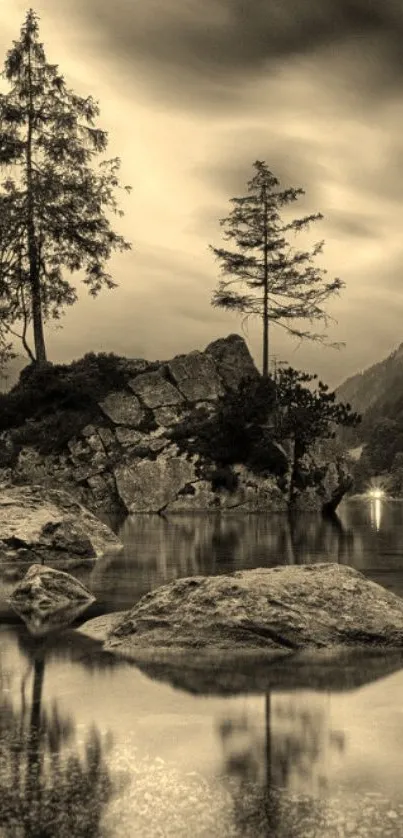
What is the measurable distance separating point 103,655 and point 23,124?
3507 cm

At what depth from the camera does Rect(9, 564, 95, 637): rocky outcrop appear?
30.0 ft

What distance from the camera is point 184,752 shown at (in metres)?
4.62

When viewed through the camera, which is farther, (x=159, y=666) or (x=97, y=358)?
(x=97, y=358)

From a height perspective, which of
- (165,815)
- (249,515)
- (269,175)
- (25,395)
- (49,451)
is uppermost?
(269,175)

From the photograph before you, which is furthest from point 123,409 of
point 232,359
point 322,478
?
point 322,478

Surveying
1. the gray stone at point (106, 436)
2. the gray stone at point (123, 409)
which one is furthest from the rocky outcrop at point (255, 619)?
the gray stone at point (123, 409)

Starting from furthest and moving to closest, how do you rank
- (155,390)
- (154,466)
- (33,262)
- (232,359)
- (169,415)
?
(232,359) → (33,262) → (155,390) → (169,415) → (154,466)

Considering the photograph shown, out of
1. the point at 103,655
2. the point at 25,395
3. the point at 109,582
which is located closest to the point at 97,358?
the point at 25,395

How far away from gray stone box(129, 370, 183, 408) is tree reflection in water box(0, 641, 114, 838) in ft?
98.1

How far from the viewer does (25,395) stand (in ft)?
122

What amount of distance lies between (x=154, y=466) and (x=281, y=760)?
28.1m

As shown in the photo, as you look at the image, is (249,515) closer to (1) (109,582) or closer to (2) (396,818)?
(1) (109,582)

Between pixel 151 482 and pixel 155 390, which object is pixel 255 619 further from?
pixel 155 390

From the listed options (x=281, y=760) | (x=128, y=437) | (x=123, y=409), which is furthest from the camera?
(x=123, y=409)
